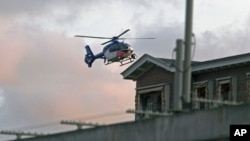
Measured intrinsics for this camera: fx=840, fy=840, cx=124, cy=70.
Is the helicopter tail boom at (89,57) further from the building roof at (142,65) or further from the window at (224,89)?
the window at (224,89)

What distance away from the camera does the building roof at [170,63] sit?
52103 mm

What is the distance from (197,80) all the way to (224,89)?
2.26m

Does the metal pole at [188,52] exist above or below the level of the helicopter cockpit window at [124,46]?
below

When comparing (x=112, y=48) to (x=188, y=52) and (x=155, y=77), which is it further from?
(x=188, y=52)

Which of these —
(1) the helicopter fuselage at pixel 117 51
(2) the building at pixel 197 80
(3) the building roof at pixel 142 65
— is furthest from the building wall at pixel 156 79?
(1) the helicopter fuselage at pixel 117 51

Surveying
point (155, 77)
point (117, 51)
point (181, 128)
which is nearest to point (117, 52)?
point (117, 51)

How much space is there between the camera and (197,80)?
55156 millimetres

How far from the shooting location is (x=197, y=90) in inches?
2180

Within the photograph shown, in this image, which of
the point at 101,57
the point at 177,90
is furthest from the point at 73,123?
the point at 101,57

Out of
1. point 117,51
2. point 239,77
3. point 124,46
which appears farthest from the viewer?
point 117,51

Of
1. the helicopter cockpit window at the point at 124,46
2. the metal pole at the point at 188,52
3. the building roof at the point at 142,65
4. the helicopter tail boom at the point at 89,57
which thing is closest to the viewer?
the metal pole at the point at 188,52

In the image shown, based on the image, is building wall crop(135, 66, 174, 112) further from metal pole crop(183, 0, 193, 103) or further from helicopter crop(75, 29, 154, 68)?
metal pole crop(183, 0, 193, 103)

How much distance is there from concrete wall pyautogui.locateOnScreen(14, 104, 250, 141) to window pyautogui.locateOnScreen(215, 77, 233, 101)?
26.7 metres

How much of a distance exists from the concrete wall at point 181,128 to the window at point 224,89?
87.7 feet
